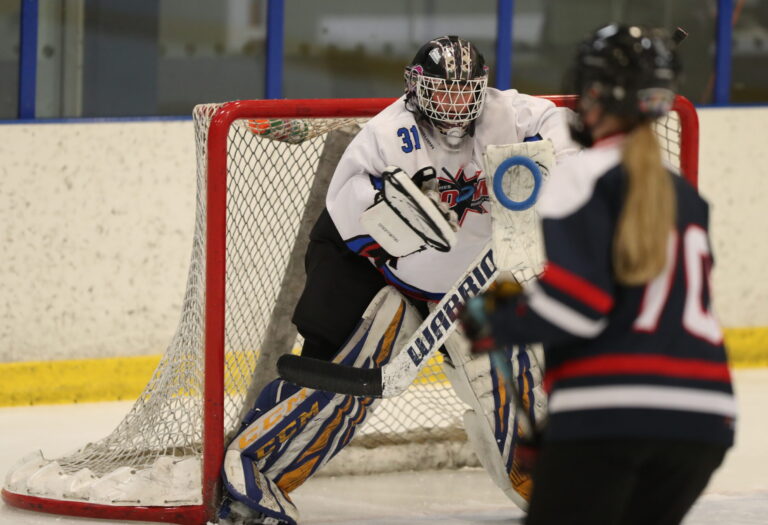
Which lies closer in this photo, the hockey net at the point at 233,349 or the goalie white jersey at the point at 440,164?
the goalie white jersey at the point at 440,164

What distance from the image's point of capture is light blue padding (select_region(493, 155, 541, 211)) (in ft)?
7.84

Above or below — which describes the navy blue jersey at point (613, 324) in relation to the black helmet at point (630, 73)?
below

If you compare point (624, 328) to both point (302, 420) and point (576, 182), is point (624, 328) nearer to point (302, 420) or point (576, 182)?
point (576, 182)

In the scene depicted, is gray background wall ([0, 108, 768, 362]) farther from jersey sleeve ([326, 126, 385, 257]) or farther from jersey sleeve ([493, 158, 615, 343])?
jersey sleeve ([493, 158, 615, 343])

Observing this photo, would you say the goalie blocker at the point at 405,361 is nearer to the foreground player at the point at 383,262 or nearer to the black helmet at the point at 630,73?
the foreground player at the point at 383,262

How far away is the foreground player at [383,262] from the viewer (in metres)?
2.60

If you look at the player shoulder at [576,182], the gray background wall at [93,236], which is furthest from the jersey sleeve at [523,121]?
the gray background wall at [93,236]

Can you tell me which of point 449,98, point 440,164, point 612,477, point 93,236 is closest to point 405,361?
point 440,164

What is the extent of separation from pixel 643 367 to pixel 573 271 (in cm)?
14

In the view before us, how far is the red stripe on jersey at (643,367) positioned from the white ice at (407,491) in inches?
52.4

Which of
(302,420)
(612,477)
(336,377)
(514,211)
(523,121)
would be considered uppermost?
(523,121)

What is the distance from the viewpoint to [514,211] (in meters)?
2.39

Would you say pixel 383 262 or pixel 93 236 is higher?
pixel 383 262

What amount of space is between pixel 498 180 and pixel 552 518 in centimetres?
92
